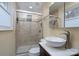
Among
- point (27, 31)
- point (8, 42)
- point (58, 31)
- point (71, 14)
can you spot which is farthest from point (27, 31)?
point (71, 14)

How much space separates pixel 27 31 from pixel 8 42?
0.77 ft

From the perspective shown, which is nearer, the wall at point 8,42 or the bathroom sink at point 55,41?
the wall at point 8,42

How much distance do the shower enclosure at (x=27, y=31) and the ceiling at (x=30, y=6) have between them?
0.18 feet

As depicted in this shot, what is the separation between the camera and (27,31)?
3.76ft

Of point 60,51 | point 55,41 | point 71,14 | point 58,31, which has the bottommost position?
point 60,51

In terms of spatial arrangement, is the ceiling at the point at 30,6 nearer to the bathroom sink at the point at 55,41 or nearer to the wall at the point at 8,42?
the wall at the point at 8,42

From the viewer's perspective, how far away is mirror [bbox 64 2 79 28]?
113 cm

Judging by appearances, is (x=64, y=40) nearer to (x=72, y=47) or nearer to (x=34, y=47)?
(x=72, y=47)

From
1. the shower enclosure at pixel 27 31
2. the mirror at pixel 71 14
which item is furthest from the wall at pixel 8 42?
the mirror at pixel 71 14

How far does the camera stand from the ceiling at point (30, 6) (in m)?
Result: 1.13

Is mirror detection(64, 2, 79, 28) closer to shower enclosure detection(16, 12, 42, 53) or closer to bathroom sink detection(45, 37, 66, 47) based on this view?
bathroom sink detection(45, 37, 66, 47)

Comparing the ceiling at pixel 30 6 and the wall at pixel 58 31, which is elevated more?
the ceiling at pixel 30 6

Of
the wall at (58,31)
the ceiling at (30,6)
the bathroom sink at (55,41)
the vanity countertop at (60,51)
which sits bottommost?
the vanity countertop at (60,51)

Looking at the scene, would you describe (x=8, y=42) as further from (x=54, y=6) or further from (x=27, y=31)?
(x=54, y=6)
